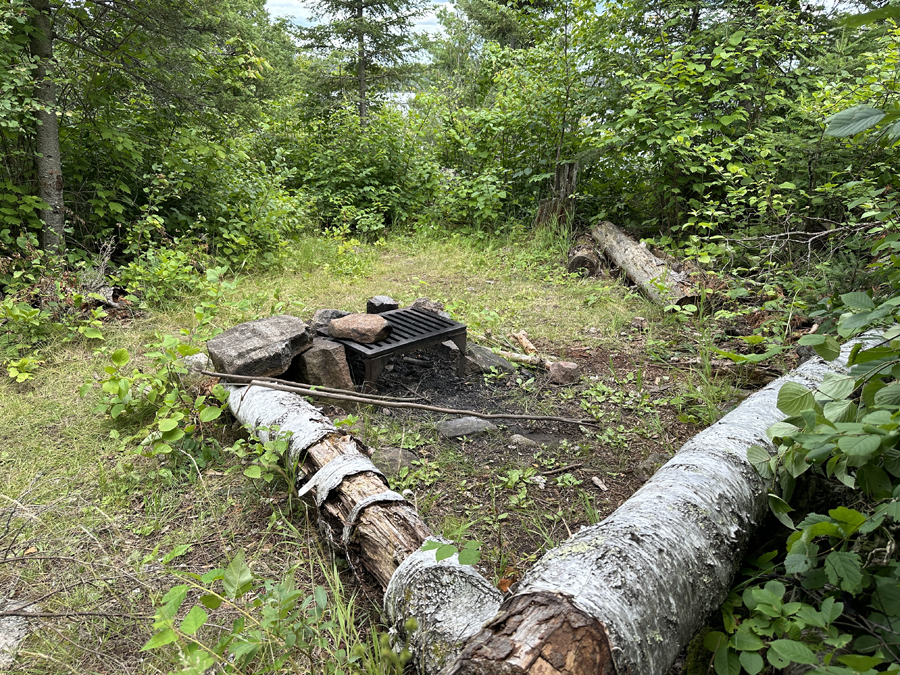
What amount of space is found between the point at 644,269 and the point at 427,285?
220 cm

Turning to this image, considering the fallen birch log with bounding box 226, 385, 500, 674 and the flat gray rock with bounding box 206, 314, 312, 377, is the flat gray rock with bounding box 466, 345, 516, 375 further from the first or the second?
the fallen birch log with bounding box 226, 385, 500, 674

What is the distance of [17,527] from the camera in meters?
1.97

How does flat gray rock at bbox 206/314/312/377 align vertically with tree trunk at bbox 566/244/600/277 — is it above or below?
above

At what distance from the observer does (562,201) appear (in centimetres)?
676

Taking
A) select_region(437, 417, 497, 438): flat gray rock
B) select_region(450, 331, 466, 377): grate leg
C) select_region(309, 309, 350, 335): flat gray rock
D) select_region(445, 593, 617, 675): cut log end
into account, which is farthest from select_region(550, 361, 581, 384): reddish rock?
select_region(445, 593, 617, 675): cut log end

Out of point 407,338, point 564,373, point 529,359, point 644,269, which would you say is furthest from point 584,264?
point 407,338

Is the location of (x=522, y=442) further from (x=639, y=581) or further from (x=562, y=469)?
(x=639, y=581)

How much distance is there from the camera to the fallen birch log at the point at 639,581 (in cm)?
109

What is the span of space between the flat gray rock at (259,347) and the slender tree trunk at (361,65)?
21.7ft

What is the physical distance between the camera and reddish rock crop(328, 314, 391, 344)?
3.10 m

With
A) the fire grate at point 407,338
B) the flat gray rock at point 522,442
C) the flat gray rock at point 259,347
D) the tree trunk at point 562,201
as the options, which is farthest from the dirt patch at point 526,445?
the tree trunk at point 562,201

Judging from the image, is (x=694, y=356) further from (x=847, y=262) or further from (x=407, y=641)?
(x=407, y=641)

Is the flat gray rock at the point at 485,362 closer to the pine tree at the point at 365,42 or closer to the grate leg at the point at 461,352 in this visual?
the grate leg at the point at 461,352

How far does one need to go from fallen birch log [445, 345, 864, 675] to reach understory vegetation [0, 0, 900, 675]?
114 mm
